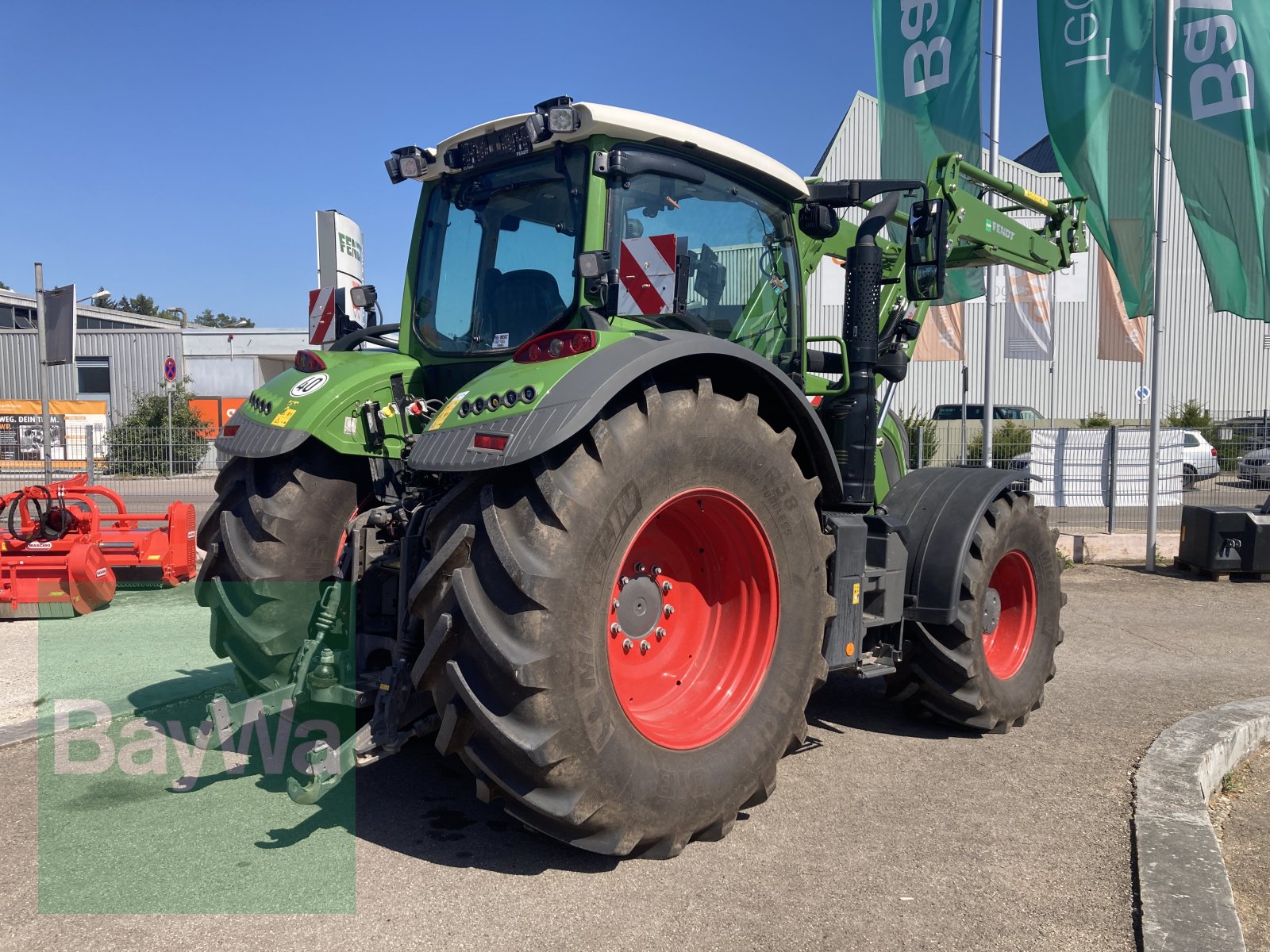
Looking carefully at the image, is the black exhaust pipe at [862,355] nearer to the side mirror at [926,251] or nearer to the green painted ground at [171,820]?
the side mirror at [926,251]

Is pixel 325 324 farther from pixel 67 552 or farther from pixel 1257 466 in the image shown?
pixel 1257 466

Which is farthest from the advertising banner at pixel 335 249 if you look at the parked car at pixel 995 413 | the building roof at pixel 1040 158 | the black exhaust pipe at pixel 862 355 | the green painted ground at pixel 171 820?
the building roof at pixel 1040 158

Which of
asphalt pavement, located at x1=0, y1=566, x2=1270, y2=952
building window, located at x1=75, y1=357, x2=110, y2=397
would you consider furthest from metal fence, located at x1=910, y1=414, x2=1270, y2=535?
building window, located at x1=75, y1=357, x2=110, y2=397

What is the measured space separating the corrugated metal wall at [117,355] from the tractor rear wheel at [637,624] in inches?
1242

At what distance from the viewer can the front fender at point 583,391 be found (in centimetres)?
294

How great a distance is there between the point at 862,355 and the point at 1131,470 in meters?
9.06

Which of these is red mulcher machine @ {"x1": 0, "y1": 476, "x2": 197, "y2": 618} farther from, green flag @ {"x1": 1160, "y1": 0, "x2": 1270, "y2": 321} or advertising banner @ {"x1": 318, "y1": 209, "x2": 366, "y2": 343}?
green flag @ {"x1": 1160, "y1": 0, "x2": 1270, "y2": 321}

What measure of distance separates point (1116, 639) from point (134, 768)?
258 inches

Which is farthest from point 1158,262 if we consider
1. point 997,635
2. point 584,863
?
point 584,863

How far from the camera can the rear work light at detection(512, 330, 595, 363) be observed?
3.25 meters

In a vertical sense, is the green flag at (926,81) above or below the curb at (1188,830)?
above

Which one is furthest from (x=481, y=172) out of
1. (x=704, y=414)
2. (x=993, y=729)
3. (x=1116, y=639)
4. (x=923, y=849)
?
(x=1116, y=639)

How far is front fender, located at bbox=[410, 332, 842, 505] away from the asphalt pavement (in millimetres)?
1349

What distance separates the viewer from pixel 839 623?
4.14 meters
